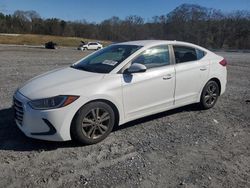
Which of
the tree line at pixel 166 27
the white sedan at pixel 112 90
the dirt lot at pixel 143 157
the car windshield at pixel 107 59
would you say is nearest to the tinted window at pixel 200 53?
the white sedan at pixel 112 90

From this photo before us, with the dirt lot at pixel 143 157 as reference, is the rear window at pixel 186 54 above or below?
above

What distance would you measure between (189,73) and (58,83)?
8.64 ft

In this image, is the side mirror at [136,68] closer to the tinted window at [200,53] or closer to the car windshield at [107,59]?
the car windshield at [107,59]

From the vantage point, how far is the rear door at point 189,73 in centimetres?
581

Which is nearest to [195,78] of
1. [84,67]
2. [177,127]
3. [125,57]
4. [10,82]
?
[177,127]

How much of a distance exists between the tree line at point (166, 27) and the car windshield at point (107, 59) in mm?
61275

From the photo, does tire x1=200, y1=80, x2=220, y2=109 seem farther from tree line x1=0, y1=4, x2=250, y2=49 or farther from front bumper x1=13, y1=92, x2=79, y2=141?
tree line x1=0, y1=4, x2=250, y2=49

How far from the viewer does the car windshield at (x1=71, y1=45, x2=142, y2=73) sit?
16.9 ft

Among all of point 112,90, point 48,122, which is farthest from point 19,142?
point 112,90

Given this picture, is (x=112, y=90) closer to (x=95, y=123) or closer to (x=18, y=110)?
(x=95, y=123)

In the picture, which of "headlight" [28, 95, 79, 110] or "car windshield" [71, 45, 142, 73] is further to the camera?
"car windshield" [71, 45, 142, 73]

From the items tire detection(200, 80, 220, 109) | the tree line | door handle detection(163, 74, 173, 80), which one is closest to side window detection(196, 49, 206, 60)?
tire detection(200, 80, 220, 109)

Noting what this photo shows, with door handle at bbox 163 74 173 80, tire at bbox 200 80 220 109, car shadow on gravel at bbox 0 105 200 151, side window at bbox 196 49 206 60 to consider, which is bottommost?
car shadow on gravel at bbox 0 105 200 151

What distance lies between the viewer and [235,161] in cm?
418
